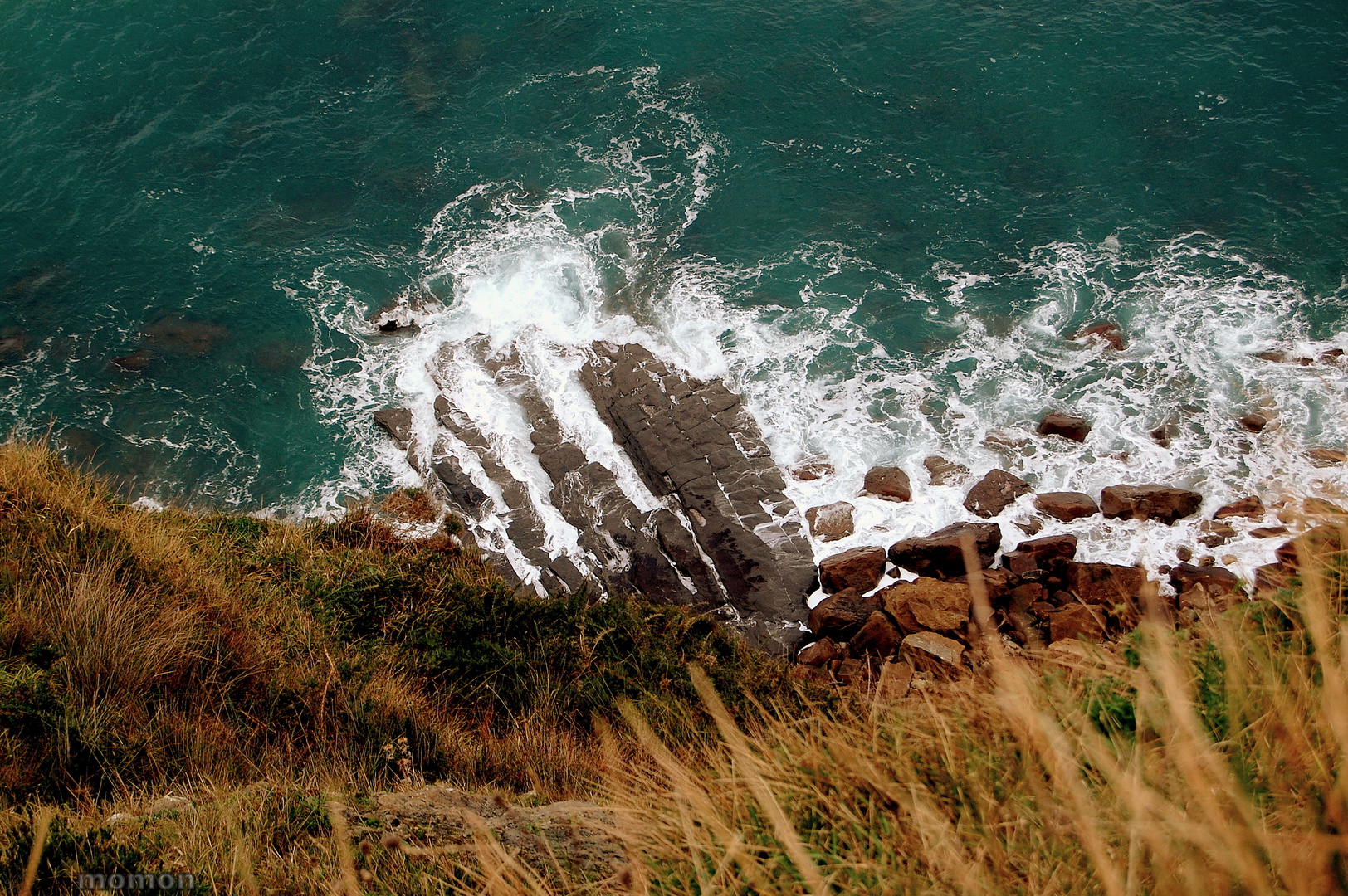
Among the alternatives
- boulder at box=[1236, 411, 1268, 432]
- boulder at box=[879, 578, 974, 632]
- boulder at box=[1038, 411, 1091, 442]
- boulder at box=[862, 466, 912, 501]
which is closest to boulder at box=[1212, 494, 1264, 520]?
boulder at box=[1236, 411, 1268, 432]

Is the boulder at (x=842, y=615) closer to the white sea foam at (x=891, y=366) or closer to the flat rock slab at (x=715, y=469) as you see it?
the flat rock slab at (x=715, y=469)

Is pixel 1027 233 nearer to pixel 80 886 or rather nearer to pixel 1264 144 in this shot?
pixel 1264 144

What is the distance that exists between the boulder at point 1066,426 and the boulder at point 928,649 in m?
7.60

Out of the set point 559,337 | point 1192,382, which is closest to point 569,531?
point 559,337

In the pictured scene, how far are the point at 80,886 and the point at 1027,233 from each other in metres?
26.0

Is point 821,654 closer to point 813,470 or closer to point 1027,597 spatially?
point 1027,597

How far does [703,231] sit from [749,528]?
11084mm

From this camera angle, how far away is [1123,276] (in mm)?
22953

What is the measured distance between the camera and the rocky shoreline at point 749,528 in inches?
626

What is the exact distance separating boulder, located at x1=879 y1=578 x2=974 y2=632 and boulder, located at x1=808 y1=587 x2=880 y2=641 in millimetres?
535

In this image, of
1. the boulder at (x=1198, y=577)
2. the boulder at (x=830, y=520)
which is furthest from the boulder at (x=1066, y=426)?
the boulder at (x=830, y=520)

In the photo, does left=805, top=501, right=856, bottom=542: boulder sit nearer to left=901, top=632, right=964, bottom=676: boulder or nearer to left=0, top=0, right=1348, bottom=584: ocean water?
left=0, top=0, right=1348, bottom=584: ocean water

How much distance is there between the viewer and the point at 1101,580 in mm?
15750

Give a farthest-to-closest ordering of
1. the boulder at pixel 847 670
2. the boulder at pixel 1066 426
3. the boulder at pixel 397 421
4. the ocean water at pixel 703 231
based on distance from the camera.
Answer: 1. the boulder at pixel 397 421
2. the ocean water at pixel 703 231
3. the boulder at pixel 1066 426
4. the boulder at pixel 847 670
